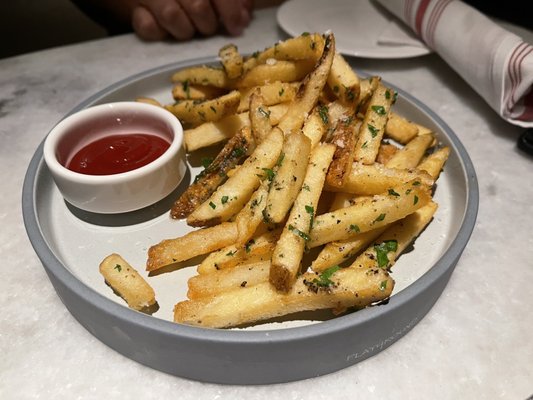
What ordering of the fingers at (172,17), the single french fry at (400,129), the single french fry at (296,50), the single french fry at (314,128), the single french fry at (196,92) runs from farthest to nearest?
the fingers at (172,17), the single french fry at (196,92), the single french fry at (400,129), the single french fry at (296,50), the single french fry at (314,128)

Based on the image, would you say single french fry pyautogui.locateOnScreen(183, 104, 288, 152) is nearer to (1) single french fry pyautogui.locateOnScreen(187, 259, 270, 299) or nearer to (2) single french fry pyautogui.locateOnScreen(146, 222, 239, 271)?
(2) single french fry pyautogui.locateOnScreen(146, 222, 239, 271)

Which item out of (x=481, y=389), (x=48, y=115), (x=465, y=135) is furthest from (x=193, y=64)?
(x=481, y=389)

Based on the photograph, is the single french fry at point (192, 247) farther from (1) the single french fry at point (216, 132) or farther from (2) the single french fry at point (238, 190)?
(1) the single french fry at point (216, 132)

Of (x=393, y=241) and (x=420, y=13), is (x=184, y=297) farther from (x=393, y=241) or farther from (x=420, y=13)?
(x=420, y=13)

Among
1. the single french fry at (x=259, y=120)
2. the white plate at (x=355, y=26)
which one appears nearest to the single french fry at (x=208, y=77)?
the single french fry at (x=259, y=120)

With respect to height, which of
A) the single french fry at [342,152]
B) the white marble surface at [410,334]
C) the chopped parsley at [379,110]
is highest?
the chopped parsley at [379,110]

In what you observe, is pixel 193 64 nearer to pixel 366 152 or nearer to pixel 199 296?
pixel 366 152
